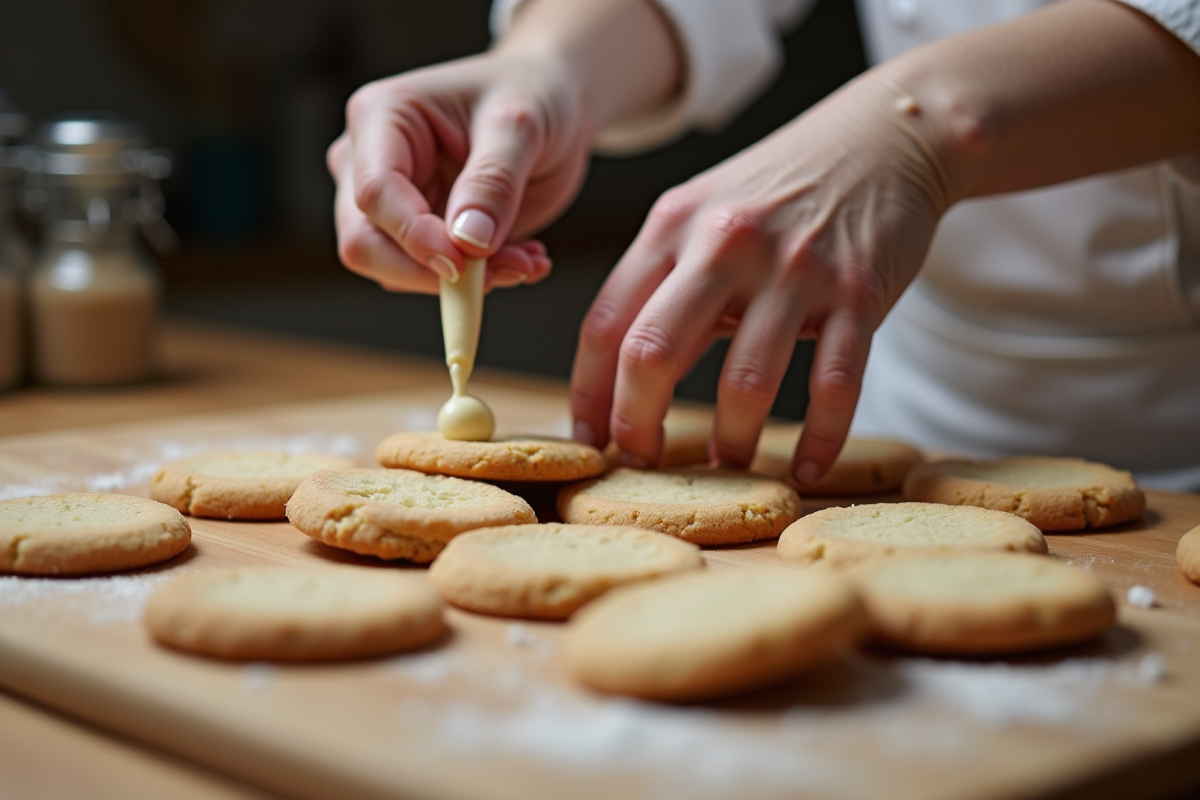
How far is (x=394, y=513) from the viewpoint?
1.05m

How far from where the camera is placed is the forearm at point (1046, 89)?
1305mm

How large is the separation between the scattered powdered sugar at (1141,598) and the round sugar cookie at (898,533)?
90mm

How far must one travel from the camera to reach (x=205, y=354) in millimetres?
2551

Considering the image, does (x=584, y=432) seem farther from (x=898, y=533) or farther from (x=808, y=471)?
(x=898, y=533)

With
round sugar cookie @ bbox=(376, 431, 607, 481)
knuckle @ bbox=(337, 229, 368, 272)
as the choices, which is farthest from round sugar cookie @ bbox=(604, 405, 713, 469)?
knuckle @ bbox=(337, 229, 368, 272)

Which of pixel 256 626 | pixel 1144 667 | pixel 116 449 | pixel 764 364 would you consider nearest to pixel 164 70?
pixel 116 449

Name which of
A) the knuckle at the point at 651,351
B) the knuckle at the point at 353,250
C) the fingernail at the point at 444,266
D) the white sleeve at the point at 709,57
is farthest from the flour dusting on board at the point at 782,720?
the white sleeve at the point at 709,57

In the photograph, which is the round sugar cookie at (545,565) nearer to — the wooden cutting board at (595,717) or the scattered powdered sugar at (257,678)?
the wooden cutting board at (595,717)

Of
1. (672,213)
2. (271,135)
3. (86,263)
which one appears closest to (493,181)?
(672,213)

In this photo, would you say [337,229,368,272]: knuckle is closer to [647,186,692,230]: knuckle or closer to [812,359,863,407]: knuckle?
[647,186,692,230]: knuckle

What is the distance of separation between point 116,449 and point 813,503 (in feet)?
2.99

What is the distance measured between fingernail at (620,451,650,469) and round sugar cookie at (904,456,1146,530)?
0.30 metres

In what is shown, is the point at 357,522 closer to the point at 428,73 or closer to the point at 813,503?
the point at 813,503

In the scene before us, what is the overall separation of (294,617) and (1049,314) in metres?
1.31
